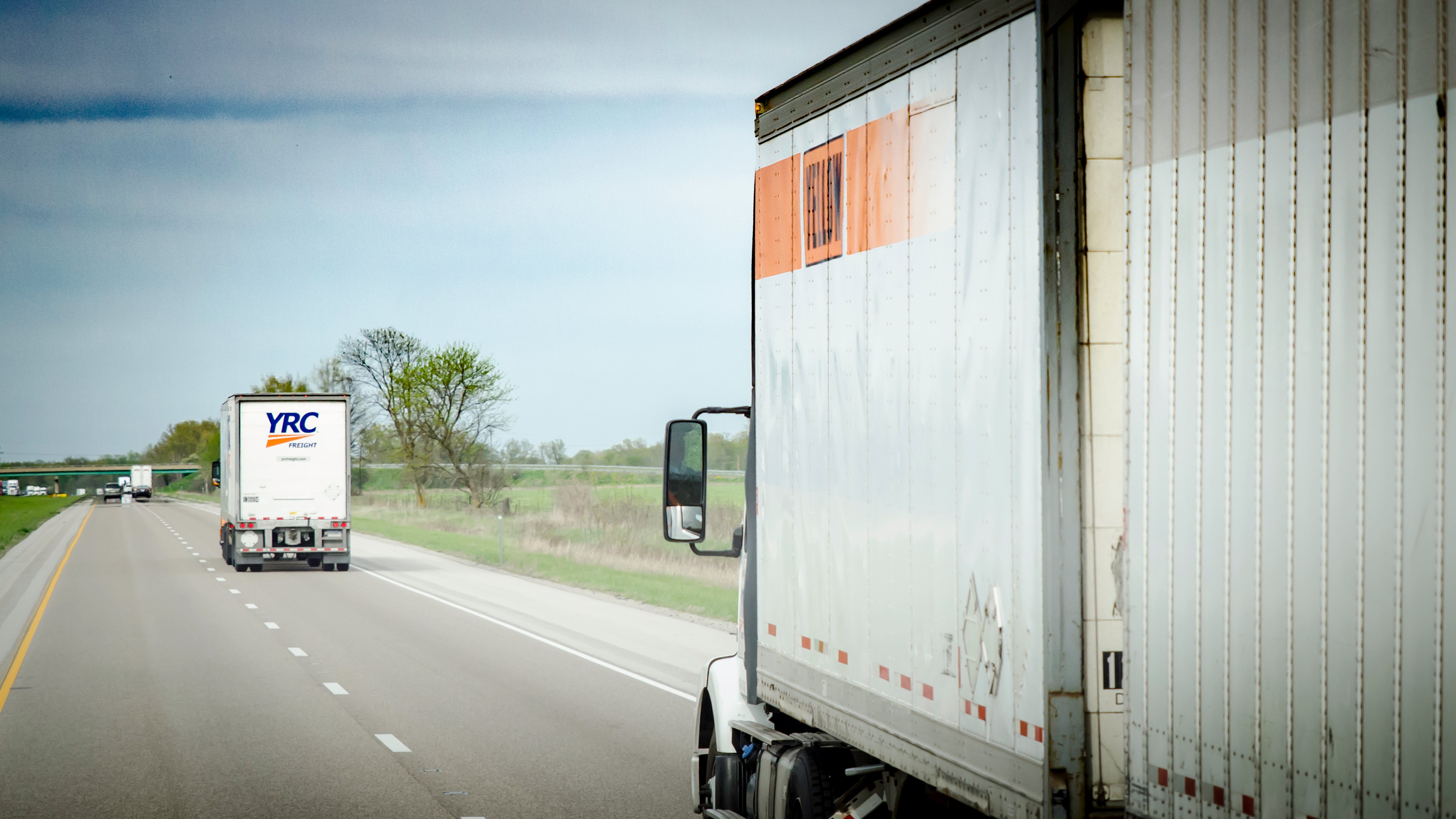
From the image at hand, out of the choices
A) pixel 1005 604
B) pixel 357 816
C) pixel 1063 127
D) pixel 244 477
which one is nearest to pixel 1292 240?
pixel 1063 127

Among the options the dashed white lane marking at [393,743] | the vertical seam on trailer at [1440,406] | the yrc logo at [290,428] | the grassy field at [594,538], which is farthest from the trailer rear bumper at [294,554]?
the vertical seam on trailer at [1440,406]

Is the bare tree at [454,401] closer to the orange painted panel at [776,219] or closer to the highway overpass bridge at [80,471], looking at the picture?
the orange painted panel at [776,219]

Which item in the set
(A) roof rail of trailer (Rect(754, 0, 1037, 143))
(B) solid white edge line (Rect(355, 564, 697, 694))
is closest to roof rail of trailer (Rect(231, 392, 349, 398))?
(B) solid white edge line (Rect(355, 564, 697, 694))

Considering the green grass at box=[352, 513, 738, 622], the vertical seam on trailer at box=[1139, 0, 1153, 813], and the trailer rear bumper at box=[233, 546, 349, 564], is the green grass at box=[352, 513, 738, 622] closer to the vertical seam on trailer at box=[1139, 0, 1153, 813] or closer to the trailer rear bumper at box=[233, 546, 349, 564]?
the trailer rear bumper at box=[233, 546, 349, 564]

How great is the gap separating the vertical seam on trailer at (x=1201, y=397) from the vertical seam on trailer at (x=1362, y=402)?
44 centimetres

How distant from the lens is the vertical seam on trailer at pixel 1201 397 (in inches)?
109

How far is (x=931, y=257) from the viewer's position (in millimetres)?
3988

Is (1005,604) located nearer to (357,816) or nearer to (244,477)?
(357,816)

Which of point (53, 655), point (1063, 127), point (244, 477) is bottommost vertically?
point (53, 655)

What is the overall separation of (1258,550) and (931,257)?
5.56ft

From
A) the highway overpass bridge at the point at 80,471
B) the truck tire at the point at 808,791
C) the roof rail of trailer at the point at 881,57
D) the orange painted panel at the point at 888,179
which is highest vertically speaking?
the roof rail of trailer at the point at 881,57

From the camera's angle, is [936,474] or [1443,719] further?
[936,474]

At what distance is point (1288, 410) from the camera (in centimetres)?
251

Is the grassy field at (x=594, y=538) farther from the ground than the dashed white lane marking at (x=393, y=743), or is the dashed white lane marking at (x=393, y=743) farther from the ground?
the dashed white lane marking at (x=393, y=743)
